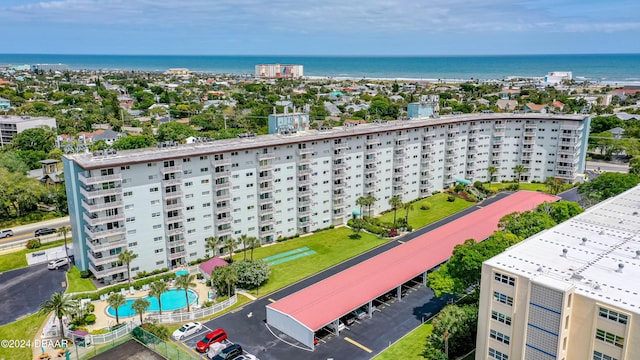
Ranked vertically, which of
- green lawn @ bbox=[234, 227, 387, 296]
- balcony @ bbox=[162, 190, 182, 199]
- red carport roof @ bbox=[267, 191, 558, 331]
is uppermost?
balcony @ bbox=[162, 190, 182, 199]

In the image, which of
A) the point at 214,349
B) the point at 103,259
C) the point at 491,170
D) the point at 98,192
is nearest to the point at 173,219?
the point at 103,259

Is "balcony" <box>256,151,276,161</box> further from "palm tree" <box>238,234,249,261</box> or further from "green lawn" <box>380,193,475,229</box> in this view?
"green lawn" <box>380,193,475,229</box>

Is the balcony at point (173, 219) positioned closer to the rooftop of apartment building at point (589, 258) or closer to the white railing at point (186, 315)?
the white railing at point (186, 315)

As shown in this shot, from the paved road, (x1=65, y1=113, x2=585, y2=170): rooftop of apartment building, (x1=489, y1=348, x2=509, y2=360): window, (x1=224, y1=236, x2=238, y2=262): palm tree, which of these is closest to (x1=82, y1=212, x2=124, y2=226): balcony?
(x1=65, y1=113, x2=585, y2=170): rooftop of apartment building

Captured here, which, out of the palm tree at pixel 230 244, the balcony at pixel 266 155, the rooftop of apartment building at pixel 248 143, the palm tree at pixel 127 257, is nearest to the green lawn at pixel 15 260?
the rooftop of apartment building at pixel 248 143

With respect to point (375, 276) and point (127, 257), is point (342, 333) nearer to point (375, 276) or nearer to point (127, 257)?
point (375, 276)

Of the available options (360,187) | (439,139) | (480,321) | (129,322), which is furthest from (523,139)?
(129,322)

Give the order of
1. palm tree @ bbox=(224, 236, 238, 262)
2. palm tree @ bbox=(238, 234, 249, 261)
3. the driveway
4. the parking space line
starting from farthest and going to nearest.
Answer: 1. palm tree @ bbox=(224, 236, 238, 262)
2. palm tree @ bbox=(238, 234, 249, 261)
3. the driveway
4. the parking space line

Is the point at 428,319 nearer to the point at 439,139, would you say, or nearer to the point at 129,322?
the point at 129,322
